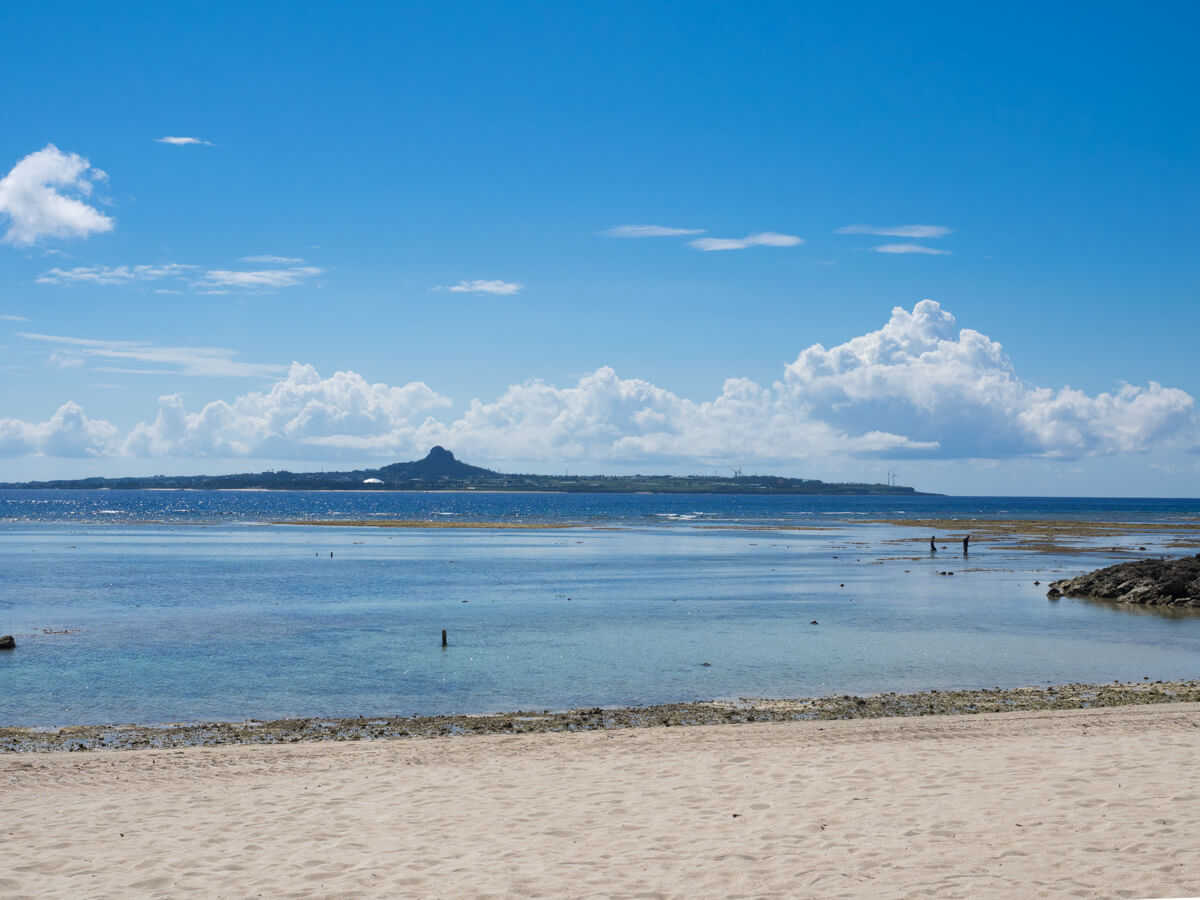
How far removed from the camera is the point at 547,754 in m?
19.0

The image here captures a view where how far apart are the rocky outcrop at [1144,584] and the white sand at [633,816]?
31085 millimetres

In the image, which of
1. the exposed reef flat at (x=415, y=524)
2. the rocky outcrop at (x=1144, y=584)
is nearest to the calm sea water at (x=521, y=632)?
the rocky outcrop at (x=1144, y=584)

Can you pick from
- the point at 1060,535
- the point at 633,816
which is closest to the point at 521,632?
the point at 633,816

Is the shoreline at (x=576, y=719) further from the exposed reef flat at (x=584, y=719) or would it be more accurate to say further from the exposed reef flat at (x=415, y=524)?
the exposed reef flat at (x=415, y=524)

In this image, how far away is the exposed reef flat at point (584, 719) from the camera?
21.2m

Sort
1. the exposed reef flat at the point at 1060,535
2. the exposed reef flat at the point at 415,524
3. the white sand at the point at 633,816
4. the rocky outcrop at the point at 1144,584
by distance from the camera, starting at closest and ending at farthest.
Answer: the white sand at the point at 633,816 < the rocky outcrop at the point at 1144,584 < the exposed reef flat at the point at 1060,535 < the exposed reef flat at the point at 415,524

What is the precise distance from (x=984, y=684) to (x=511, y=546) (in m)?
71.6

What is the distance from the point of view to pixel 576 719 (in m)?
23.0

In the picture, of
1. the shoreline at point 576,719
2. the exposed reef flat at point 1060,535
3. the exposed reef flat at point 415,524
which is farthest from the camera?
the exposed reef flat at point 415,524

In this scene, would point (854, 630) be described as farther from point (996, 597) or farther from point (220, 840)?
point (220, 840)

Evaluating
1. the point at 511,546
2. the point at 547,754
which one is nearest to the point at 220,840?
the point at 547,754

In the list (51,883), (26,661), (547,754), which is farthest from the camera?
(26,661)

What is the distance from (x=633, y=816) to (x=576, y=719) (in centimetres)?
890

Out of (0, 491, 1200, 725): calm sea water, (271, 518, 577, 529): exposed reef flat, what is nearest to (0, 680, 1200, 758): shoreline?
(0, 491, 1200, 725): calm sea water
